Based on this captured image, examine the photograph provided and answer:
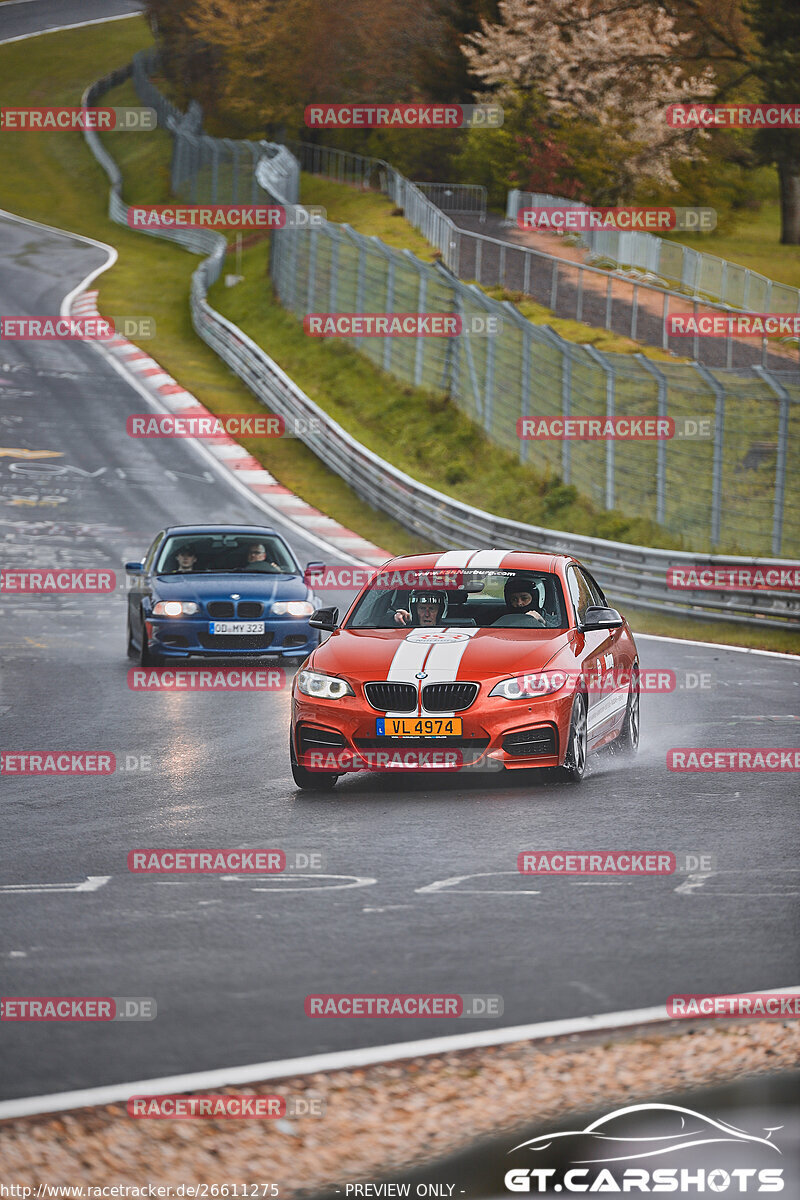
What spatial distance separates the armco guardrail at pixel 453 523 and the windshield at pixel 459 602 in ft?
30.3

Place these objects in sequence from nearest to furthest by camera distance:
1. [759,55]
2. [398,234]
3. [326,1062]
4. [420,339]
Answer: [326,1062] < [420,339] < [398,234] < [759,55]

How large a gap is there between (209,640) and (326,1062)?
11.8 m

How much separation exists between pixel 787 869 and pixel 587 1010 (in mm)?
2672

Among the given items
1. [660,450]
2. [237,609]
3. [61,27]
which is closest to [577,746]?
[237,609]

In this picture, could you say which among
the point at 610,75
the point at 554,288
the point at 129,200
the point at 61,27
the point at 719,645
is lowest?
the point at 719,645

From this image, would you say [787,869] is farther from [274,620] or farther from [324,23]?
[324,23]

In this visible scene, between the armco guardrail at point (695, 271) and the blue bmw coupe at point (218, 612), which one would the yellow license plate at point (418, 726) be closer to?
the blue bmw coupe at point (218, 612)

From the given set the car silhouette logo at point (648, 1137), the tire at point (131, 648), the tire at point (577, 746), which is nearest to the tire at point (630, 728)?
the tire at point (577, 746)

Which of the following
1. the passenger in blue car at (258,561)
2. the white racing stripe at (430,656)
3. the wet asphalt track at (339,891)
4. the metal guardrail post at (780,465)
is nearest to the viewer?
the wet asphalt track at (339,891)

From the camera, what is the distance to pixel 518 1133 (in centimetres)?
499

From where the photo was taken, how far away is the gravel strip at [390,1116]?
187 inches

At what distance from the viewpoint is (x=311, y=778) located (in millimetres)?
10711

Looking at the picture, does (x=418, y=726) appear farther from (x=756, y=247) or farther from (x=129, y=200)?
(x=129, y=200)

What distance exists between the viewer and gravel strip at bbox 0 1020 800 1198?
474 centimetres
